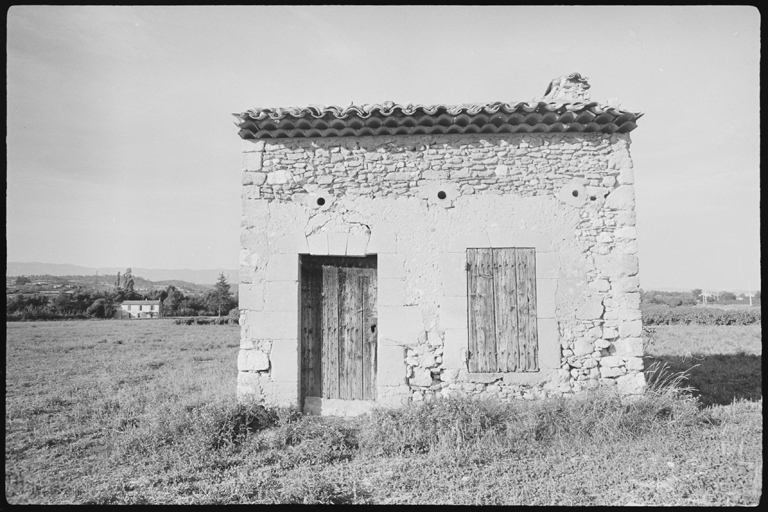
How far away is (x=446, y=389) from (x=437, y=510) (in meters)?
2.07

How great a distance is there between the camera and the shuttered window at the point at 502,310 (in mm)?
5359

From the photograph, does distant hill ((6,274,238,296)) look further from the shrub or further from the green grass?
the shrub

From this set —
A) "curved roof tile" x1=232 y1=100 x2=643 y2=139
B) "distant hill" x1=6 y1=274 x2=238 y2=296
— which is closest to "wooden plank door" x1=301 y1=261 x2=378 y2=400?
"curved roof tile" x1=232 y1=100 x2=643 y2=139

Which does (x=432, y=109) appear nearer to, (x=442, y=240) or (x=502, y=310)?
(x=442, y=240)

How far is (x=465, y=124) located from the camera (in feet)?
18.0

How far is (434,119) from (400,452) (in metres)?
3.89

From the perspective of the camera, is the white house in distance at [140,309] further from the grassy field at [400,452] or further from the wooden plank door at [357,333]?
the wooden plank door at [357,333]

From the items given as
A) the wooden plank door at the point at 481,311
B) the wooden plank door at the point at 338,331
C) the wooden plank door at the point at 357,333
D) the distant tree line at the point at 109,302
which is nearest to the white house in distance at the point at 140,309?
the distant tree line at the point at 109,302

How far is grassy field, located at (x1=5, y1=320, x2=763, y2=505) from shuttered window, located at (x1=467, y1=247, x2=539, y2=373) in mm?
571

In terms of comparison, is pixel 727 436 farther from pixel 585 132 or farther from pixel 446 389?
pixel 585 132

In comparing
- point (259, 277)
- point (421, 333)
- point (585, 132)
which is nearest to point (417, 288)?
point (421, 333)

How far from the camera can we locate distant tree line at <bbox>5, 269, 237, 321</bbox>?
2216 centimetres

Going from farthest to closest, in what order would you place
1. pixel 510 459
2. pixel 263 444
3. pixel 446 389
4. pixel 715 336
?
1. pixel 715 336
2. pixel 446 389
3. pixel 263 444
4. pixel 510 459

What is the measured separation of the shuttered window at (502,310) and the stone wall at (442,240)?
108 mm
